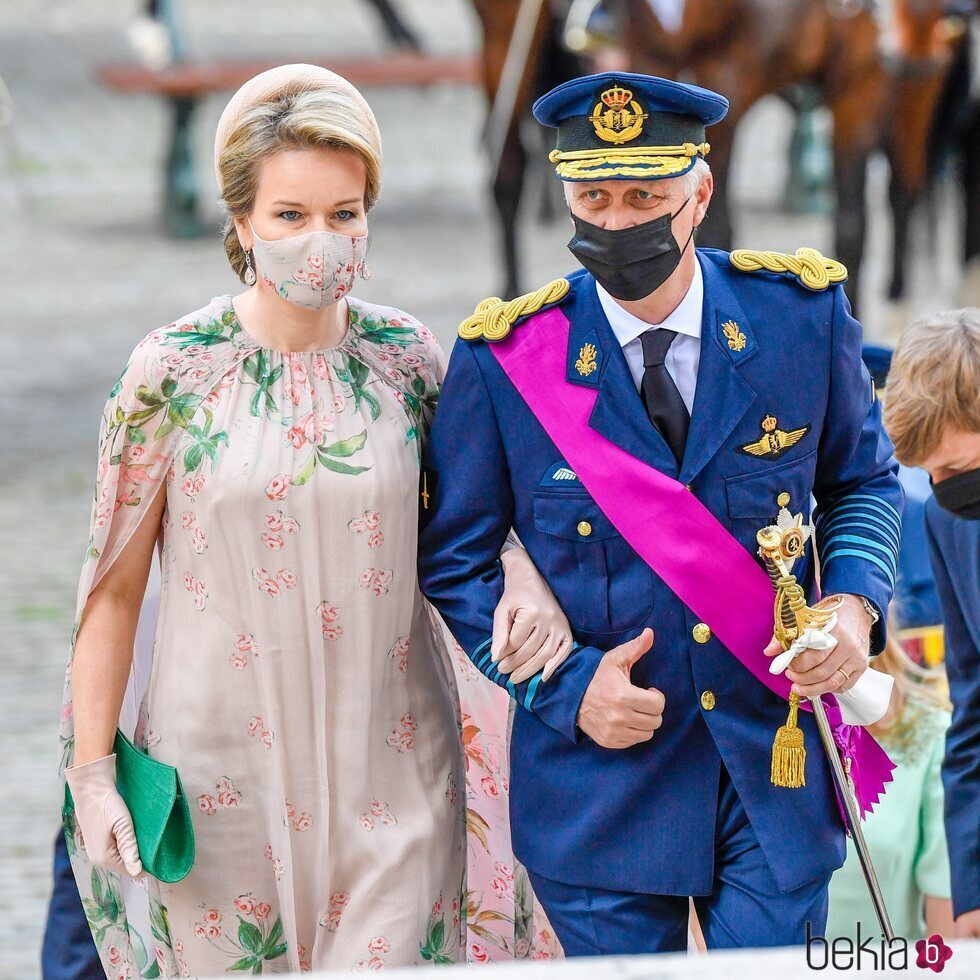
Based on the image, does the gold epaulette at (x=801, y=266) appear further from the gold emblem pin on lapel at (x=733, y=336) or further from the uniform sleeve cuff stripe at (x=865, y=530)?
the uniform sleeve cuff stripe at (x=865, y=530)

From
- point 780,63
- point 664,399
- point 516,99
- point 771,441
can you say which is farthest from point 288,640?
point 516,99

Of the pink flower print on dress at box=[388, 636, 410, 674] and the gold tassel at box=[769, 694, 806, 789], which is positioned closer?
the gold tassel at box=[769, 694, 806, 789]

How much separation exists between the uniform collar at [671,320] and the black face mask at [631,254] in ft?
0.27

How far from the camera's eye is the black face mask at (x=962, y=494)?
3205 mm

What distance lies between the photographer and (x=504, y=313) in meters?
2.94

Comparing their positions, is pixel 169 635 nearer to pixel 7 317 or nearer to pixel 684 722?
pixel 684 722

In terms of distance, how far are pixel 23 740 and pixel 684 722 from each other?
3.55 metres

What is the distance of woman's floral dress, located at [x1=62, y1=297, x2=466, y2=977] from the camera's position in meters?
2.99

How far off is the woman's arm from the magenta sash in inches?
26.4

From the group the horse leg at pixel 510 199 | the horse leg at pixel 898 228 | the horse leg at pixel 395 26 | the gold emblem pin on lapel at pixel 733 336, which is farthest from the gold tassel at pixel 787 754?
the horse leg at pixel 395 26

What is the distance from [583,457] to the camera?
284cm

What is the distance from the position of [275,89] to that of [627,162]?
1.93 feet

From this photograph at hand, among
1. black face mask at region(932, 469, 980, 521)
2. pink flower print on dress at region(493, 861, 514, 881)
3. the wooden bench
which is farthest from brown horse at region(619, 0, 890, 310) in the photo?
the wooden bench

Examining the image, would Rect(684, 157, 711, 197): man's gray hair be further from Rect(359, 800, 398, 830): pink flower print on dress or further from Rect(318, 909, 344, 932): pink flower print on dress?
Rect(318, 909, 344, 932): pink flower print on dress
